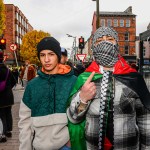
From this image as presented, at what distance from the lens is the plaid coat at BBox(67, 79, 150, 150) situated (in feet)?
8.02

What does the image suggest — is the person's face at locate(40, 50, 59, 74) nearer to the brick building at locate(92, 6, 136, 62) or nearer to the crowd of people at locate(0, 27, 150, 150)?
the crowd of people at locate(0, 27, 150, 150)

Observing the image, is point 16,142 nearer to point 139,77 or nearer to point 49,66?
point 49,66

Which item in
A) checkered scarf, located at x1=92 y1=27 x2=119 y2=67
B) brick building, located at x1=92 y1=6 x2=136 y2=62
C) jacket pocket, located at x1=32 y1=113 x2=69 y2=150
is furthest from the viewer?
brick building, located at x1=92 y1=6 x2=136 y2=62

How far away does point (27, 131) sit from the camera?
285 cm

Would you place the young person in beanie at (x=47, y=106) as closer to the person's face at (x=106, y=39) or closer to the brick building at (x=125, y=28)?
the person's face at (x=106, y=39)

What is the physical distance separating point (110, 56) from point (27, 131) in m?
0.99

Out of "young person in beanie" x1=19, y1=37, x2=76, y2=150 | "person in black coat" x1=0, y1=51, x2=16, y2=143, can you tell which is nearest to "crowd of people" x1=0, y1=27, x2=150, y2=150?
"young person in beanie" x1=19, y1=37, x2=76, y2=150

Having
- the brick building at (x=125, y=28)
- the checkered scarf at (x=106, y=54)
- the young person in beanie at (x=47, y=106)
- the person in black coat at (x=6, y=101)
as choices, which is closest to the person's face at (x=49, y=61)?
the young person in beanie at (x=47, y=106)

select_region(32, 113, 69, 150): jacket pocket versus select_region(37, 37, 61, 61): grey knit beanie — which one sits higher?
select_region(37, 37, 61, 61): grey knit beanie

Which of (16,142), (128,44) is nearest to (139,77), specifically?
(16,142)

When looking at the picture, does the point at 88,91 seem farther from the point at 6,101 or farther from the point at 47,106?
the point at 6,101

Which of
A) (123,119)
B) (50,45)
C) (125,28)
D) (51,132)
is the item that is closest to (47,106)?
(51,132)

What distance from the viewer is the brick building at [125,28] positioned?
72.5 m

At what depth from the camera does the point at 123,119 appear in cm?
245
